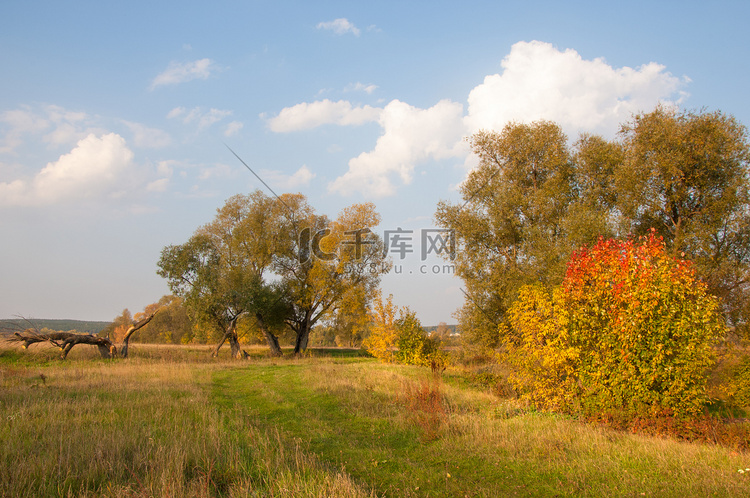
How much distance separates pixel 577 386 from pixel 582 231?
8952 millimetres

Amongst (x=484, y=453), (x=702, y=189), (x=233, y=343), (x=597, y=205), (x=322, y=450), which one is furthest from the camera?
(x=233, y=343)

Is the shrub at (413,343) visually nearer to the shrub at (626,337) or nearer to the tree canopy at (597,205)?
the tree canopy at (597,205)

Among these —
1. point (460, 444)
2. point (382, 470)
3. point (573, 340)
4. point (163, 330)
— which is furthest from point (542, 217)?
point (163, 330)

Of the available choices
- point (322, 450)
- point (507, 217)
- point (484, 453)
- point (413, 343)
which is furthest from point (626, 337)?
point (413, 343)

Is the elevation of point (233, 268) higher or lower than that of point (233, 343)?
higher

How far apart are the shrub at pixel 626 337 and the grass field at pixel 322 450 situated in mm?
1354

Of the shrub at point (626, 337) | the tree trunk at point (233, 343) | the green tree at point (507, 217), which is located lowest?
the tree trunk at point (233, 343)

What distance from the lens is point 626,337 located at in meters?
9.71

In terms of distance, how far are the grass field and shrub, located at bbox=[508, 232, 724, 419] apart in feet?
4.44

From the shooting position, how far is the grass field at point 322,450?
17.0ft

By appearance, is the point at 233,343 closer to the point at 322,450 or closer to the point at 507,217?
the point at 507,217

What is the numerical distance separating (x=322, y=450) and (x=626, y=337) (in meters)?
7.94

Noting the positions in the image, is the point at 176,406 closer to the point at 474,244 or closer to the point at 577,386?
the point at 577,386

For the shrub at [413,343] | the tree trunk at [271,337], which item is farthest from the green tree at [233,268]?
the shrub at [413,343]
